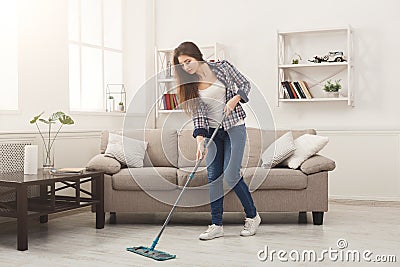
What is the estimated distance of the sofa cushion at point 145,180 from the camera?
13.7 ft

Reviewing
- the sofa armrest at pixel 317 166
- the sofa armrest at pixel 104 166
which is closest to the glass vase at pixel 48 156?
the sofa armrest at pixel 104 166

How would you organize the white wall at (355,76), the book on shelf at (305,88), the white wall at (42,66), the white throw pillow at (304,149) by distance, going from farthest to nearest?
1. the book on shelf at (305,88)
2. the white wall at (355,76)
3. the white wall at (42,66)
4. the white throw pillow at (304,149)

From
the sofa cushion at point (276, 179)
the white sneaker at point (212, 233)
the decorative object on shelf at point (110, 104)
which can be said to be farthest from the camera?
the decorative object on shelf at point (110, 104)

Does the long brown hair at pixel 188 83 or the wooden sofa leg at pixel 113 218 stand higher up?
the long brown hair at pixel 188 83

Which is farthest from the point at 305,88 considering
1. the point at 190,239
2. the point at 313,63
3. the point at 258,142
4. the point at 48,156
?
the point at 48,156

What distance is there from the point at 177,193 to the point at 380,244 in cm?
145

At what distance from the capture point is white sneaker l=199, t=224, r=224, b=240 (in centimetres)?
369

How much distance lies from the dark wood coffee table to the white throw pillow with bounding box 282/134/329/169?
141 centimetres

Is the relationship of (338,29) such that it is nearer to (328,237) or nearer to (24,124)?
(328,237)

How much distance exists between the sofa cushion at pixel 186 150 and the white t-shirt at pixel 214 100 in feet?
3.36

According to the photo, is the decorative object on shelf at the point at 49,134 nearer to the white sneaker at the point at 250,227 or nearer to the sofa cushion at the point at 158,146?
the sofa cushion at the point at 158,146

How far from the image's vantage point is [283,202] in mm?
4168

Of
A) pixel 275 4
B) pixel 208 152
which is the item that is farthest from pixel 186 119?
pixel 208 152

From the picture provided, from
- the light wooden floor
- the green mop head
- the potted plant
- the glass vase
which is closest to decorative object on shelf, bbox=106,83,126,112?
the glass vase
